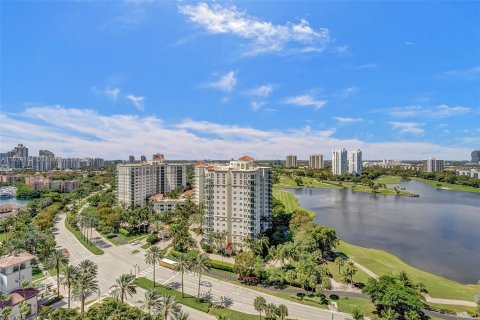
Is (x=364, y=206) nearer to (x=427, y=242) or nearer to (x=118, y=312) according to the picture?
(x=427, y=242)

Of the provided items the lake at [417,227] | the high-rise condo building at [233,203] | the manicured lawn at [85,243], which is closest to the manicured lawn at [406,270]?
the lake at [417,227]

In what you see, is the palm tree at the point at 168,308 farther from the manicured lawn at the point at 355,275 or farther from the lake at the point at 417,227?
the lake at the point at 417,227

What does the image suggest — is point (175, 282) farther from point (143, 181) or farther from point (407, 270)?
point (143, 181)

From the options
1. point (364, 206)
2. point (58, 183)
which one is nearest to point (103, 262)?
point (364, 206)

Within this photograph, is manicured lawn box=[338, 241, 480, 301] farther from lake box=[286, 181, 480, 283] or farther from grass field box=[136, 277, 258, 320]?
grass field box=[136, 277, 258, 320]

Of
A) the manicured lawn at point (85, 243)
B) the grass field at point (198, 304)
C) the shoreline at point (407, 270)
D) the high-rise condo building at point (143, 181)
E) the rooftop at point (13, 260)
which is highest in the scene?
the high-rise condo building at point (143, 181)

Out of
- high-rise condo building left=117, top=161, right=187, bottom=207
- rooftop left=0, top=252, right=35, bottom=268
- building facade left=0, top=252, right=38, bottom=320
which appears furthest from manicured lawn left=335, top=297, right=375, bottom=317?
high-rise condo building left=117, top=161, right=187, bottom=207
